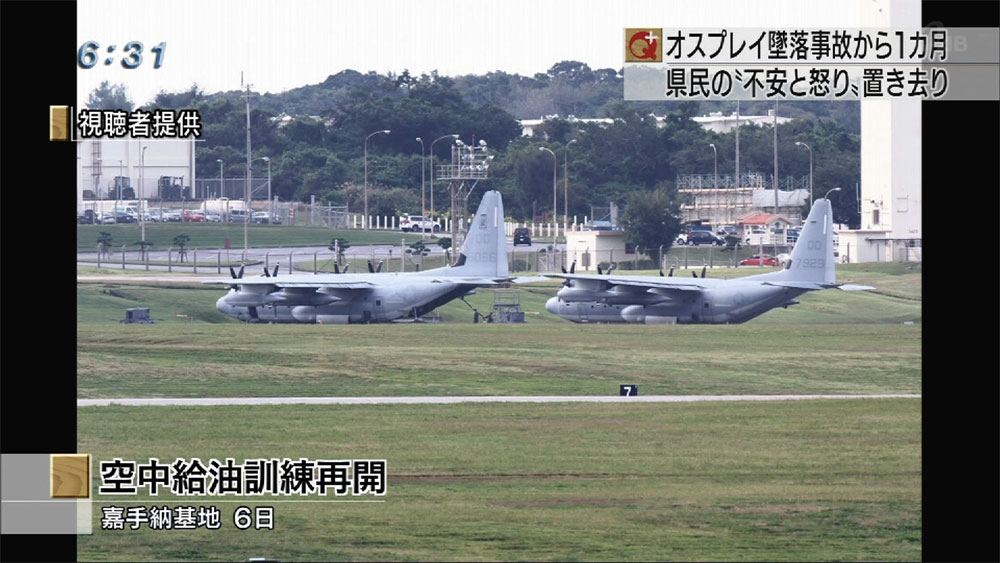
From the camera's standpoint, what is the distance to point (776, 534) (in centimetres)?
1755

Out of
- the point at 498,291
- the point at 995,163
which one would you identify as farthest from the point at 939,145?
the point at 498,291

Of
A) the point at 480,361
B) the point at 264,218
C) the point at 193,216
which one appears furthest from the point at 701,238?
the point at 480,361

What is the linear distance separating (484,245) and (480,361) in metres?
22.8

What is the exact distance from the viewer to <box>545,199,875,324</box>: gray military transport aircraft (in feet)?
209

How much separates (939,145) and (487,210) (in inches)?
2227

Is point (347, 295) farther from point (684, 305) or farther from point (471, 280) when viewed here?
point (684, 305)

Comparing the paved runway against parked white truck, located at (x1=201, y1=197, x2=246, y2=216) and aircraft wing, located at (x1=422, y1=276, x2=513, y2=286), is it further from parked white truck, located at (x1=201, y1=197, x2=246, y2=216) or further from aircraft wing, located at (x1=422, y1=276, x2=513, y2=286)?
parked white truck, located at (x1=201, y1=197, x2=246, y2=216)

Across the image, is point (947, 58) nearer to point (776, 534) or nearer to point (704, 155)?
point (776, 534)

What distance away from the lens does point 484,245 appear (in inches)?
2672

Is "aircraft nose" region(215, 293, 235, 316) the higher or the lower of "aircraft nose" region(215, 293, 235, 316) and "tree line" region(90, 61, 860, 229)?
the lower

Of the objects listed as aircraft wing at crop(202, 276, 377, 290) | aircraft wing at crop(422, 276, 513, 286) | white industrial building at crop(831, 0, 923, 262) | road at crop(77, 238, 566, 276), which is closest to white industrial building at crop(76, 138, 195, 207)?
road at crop(77, 238, 566, 276)

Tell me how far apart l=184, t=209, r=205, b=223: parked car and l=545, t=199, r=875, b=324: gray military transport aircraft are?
39.9 meters

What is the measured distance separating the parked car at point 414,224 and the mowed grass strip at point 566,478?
7773 cm

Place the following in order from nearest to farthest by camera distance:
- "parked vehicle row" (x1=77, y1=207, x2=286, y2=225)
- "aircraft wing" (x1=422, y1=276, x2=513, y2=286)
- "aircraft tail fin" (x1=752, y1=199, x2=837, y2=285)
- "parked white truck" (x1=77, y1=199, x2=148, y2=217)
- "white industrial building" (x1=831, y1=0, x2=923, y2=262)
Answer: "aircraft tail fin" (x1=752, y1=199, x2=837, y2=285), "aircraft wing" (x1=422, y1=276, x2=513, y2=286), "parked white truck" (x1=77, y1=199, x2=148, y2=217), "parked vehicle row" (x1=77, y1=207, x2=286, y2=225), "white industrial building" (x1=831, y1=0, x2=923, y2=262)
